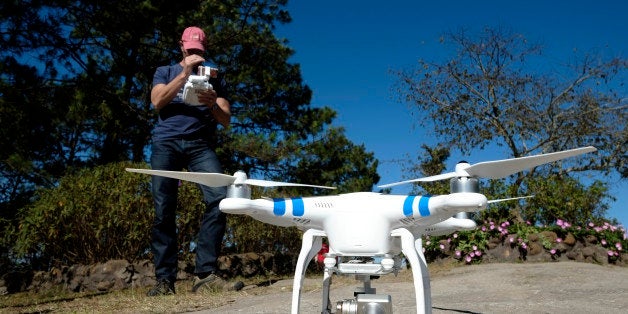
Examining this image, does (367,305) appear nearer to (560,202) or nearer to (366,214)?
(366,214)

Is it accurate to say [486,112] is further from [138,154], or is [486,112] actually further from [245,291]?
[245,291]

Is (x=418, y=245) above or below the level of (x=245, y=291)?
above

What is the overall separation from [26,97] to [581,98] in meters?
10.1

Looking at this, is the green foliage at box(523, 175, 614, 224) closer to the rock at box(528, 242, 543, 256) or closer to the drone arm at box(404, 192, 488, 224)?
the rock at box(528, 242, 543, 256)

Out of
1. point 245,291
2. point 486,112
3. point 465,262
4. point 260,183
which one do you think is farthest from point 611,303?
point 486,112

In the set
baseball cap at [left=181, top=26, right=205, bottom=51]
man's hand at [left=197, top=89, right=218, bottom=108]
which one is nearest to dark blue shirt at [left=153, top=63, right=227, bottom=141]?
baseball cap at [left=181, top=26, right=205, bottom=51]

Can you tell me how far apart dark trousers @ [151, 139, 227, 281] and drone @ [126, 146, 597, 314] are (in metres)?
2.21

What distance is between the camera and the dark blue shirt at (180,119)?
3.89m

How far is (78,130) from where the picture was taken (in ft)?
34.6

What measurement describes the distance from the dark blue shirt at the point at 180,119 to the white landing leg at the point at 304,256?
236cm

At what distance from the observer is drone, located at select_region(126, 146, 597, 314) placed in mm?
1510

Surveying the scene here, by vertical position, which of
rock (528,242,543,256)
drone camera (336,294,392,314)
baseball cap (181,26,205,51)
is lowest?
drone camera (336,294,392,314)

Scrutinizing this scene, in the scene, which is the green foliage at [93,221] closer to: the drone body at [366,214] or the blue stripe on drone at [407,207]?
the drone body at [366,214]

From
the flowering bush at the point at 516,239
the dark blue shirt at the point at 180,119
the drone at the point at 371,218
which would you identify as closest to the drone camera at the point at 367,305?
the drone at the point at 371,218
